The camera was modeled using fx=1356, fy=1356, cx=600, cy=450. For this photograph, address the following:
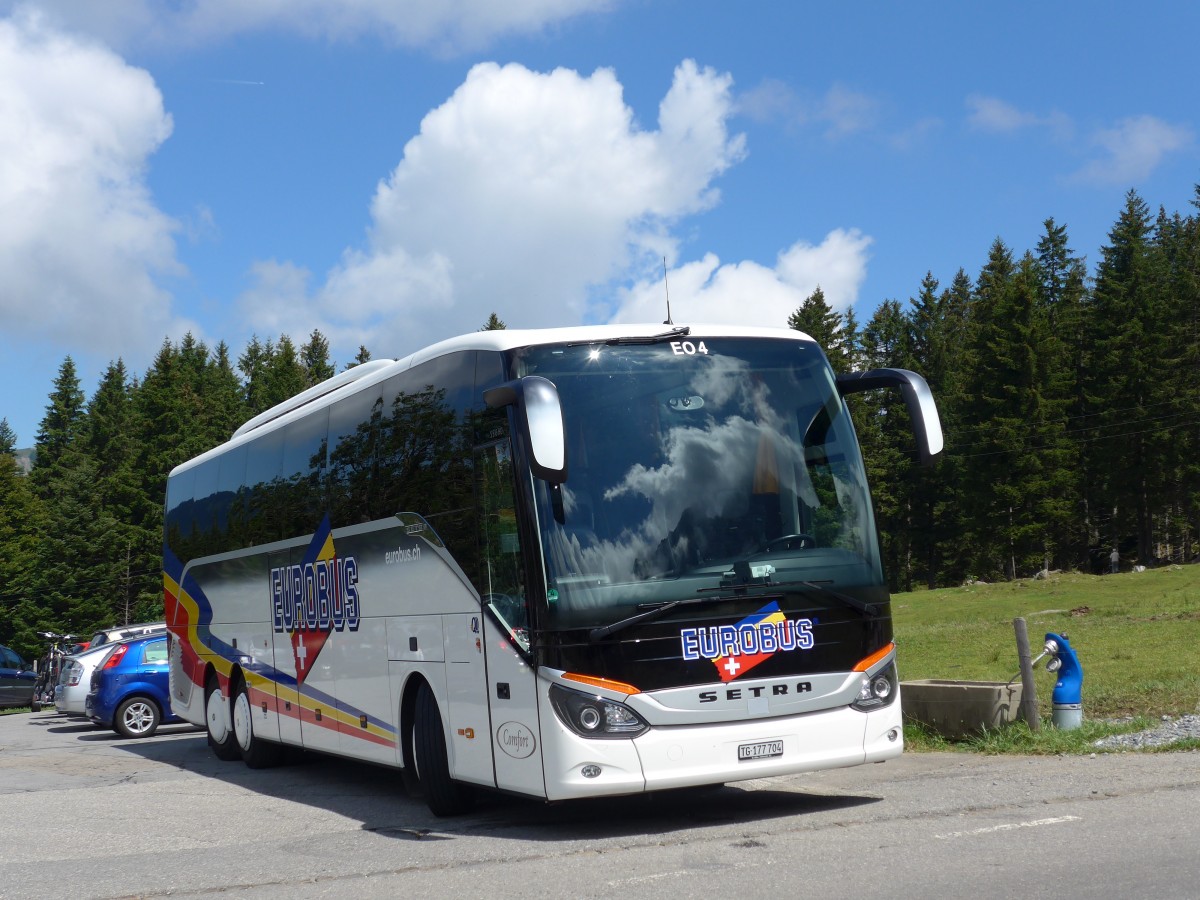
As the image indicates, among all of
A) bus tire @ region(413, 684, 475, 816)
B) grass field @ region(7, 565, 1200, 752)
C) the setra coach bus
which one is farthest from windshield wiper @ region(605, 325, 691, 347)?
grass field @ region(7, 565, 1200, 752)

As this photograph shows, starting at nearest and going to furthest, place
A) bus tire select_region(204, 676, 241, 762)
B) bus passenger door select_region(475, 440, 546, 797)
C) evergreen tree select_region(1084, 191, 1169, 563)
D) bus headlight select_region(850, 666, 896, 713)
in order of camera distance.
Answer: bus passenger door select_region(475, 440, 546, 797) → bus headlight select_region(850, 666, 896, 713) → bus tire select_region(204, 676, 241, 762) → evergreen tree select_region(1084, 191, 1169, 563)

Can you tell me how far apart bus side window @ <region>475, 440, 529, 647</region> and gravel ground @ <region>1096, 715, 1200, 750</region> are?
19.3ft

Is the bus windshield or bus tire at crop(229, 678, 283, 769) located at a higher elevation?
the bus windshield

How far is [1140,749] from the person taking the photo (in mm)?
11805

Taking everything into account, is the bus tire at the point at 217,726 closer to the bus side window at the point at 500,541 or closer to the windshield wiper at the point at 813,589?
the bus side window at the point at 500,541

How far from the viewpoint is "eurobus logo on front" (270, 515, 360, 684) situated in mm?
12555

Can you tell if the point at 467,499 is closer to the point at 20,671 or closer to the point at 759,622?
the point at 759,622

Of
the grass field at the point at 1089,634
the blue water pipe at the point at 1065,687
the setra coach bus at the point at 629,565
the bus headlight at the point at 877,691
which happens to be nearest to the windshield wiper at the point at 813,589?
the setra coach bus at the point at 629,565

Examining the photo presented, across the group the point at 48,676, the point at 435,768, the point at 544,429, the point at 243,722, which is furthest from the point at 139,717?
the point at 544,429

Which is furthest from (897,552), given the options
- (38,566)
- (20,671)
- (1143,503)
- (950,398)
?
(20,671)

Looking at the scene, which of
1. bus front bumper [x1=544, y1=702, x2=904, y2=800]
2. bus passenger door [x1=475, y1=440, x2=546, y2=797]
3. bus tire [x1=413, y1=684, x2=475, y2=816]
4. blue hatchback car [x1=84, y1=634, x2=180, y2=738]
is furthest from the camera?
blue hatchback car [x1=84, y1=634, x2=180, y2=738]

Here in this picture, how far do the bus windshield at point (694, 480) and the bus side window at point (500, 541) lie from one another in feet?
1.14

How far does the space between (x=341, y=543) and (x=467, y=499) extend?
120 inches

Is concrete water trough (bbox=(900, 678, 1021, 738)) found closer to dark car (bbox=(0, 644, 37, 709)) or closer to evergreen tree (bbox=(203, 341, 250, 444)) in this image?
dark car (bbox=(0, 644, 37, 709))
